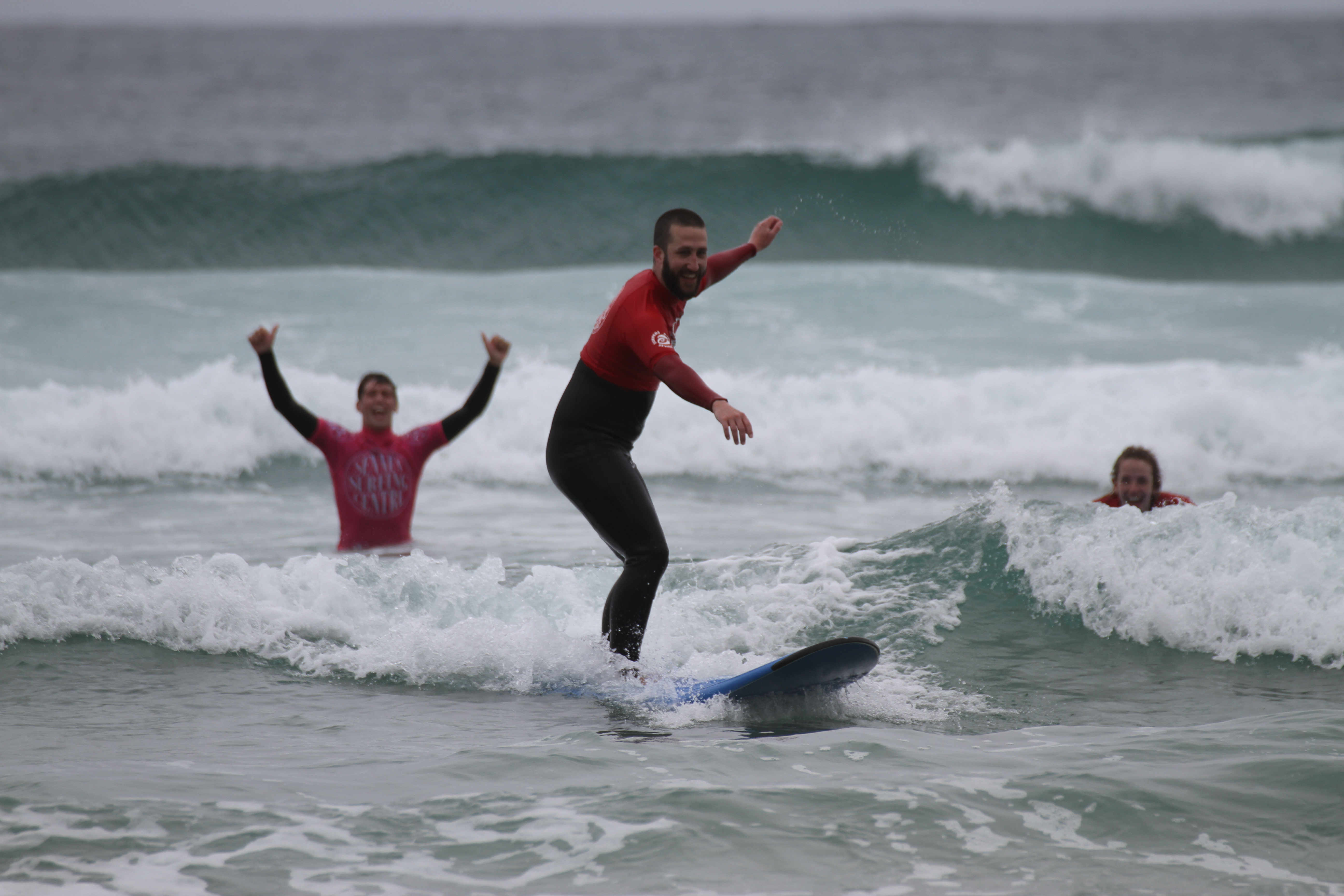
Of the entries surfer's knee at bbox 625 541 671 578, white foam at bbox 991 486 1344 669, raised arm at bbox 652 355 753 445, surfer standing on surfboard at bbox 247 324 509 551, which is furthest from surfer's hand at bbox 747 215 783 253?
white foam at bbox 991 486 1344 669

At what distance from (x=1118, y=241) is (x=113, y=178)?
17.7 m

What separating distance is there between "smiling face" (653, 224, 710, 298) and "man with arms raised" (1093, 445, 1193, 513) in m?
3.14

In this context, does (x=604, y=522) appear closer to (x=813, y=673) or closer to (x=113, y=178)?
(x=813, y=673)

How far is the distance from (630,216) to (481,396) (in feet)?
48.2

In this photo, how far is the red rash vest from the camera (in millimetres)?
6910

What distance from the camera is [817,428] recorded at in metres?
11.6

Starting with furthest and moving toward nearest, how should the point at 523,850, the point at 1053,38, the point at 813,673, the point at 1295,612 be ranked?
the point at 1053,38, the point at 1295,612, the point at 813,673, the point at 523,850

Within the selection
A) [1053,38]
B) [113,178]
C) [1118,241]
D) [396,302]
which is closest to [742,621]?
[396,302]

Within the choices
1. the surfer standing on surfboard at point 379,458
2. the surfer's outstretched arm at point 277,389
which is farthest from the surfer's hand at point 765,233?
the surfer's outstretched arm at point 277,389

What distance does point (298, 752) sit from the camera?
4238mm

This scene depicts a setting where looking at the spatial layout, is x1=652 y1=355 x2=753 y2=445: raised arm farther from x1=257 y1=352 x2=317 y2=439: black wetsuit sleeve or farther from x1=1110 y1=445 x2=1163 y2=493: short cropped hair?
x1=1110 y1=445 x2=1163 y2=493: short cropped hair

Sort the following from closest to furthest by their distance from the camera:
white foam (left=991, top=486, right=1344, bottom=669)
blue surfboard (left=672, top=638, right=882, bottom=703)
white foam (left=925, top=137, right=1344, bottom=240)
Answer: blue surfboard (left=672, top=638, right=882, bottom=703)
white foam (left=991, top=486, right=1344, bottom=669)
white foam (left=925, top=137, right=1344, bottom=240)

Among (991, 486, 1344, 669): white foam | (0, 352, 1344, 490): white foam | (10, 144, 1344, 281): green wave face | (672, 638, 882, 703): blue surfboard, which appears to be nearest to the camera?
(672, 638, 882, 703): blue surfboard

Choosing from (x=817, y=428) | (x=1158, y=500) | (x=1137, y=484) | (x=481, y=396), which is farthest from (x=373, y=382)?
(x=817, y=428)
